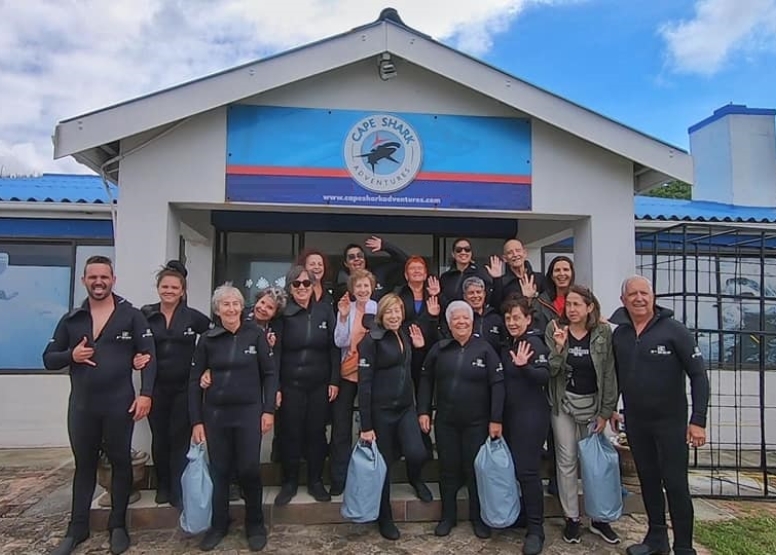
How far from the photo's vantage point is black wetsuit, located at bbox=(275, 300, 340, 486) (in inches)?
146

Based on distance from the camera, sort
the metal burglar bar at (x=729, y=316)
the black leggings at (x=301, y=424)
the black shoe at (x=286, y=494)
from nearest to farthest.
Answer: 1. the black leggings at (x=301, y=424)
2. the black shoe at (x=286, y=494)
3. the metal burglar bar at (x=729, y=316)

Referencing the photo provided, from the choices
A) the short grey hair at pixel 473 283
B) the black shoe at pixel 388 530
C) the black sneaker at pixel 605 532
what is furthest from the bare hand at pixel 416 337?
the black sneaker at pixel 605 532

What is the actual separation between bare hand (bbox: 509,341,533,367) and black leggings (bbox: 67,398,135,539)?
2.38 m

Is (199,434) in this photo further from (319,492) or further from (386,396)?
(386,396)

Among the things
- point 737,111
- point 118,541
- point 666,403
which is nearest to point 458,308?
point 666,403

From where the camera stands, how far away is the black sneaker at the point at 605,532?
11.8 feet

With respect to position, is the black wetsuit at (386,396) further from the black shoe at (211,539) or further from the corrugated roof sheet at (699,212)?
the corrugated roof sheet at (699,212)

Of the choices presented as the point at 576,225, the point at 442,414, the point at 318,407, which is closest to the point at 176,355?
the point at 318,407

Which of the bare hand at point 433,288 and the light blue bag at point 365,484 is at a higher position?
the bare hand at point 433,288

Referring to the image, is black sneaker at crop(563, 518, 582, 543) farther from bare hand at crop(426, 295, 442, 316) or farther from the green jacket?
bare hand at crop(426, 295, 442, 316)

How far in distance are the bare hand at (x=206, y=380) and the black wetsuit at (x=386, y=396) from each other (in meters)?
0.91

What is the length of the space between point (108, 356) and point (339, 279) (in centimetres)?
187

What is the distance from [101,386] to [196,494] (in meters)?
0.86

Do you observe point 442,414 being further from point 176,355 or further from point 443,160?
point 443,160
